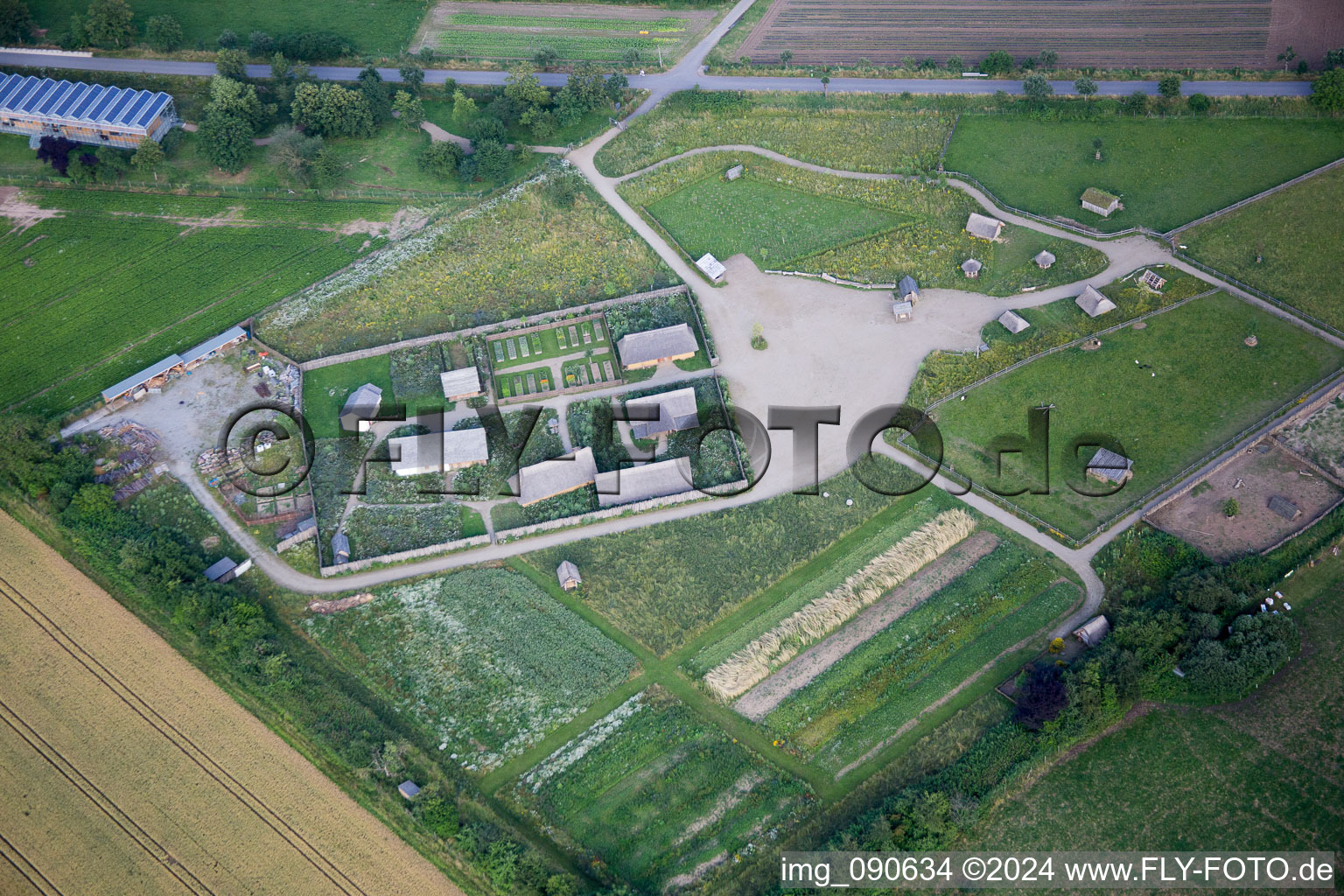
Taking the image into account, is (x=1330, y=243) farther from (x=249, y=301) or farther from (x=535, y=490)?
(x=249, y=301)

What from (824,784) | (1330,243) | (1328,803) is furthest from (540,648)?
(1330,243)

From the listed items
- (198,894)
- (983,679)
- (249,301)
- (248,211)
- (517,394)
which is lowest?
(198,894)

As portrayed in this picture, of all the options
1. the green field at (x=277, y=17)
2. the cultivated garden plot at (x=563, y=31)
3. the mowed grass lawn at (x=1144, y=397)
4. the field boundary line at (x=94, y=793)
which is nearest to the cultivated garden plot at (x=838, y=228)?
the mowed grass lawn at (x=1144, y=397)

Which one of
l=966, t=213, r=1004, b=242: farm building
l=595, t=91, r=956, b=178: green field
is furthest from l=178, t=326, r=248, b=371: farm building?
l=966, t=213, r=1004, b=242: farm building

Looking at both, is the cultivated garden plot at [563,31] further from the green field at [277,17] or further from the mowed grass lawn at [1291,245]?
the mowed grass lawn at [1291,245]

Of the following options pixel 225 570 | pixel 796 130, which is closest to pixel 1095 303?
pixel 796 130
